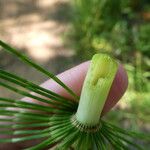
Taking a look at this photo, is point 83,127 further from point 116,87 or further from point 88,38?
point 88,38

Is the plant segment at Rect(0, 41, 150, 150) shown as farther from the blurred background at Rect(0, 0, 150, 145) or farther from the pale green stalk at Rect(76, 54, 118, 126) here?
the blurred background at Rect(0, 0, 150, 145)

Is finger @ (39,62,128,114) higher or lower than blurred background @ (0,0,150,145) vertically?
lower

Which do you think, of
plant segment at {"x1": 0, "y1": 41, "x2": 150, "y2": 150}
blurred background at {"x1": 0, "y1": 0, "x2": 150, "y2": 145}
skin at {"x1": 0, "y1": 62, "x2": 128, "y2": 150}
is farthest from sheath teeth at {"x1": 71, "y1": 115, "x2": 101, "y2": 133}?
blurred background at {"x1": 0, "y1": 0, "x2": 150, "y2": 145}

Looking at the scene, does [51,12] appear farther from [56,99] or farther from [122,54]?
[56,99]

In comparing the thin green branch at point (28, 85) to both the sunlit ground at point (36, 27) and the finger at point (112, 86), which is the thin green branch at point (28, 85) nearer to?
the finger at point (112, 86)

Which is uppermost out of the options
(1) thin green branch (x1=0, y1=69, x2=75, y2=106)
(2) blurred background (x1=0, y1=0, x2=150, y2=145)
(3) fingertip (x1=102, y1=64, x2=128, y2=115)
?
(2) blurred background (x1=0, y1=0, x2=150, y2=145)

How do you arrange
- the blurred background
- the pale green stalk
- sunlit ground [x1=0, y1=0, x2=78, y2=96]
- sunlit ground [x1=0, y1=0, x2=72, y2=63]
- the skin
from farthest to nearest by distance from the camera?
sunlit ground [x1=0, y1=0, x2=72, y2=63] → sunlit ground [x1=0, y1=0, x2=78, y2=96] → the blurred background → the skin → the pale green stalk

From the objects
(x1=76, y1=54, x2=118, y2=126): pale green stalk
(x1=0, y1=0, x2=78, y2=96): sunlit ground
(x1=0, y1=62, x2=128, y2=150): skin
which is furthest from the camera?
(x1=0, y1=0, x2=78, y2=96): sunlit ground
